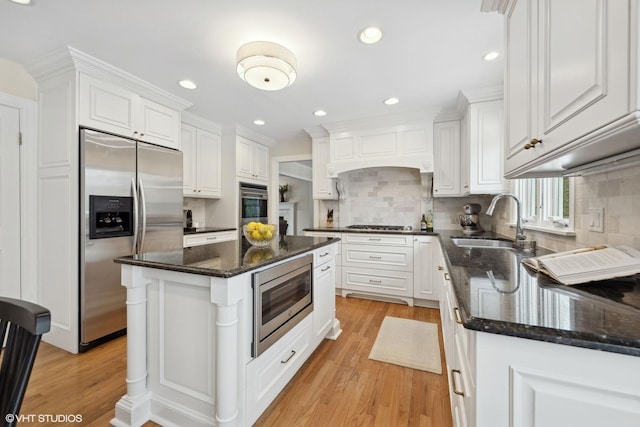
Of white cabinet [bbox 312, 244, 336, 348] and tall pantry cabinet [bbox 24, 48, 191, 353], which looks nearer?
white cabinet [bbox 312, 244, 336, 348]

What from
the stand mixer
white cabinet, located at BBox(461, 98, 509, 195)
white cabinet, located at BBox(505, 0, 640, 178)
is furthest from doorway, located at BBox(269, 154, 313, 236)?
white cabinet, located at BBox(505, 0, 640, 178)

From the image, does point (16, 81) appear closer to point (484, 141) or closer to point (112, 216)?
point (112, 216)

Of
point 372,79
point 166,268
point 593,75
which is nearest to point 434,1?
point 372,79

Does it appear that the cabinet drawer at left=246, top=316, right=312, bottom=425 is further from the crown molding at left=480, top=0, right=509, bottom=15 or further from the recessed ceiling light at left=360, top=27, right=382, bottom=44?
the crown molding at left=480, top=0, right=509, bottom=15

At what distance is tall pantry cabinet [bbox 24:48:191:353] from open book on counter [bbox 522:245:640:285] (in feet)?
10.3

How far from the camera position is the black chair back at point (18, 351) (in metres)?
0.65

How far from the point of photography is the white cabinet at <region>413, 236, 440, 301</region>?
3.11 meters

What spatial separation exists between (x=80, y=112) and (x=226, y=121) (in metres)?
1.79

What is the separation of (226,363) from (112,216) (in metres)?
1.94

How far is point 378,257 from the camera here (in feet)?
11.0

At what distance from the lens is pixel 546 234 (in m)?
1.88

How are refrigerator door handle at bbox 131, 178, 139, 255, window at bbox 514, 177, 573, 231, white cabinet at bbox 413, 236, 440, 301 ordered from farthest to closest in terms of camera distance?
white cabinet at bbox 413, 236, 440, 301, refrigerator door handle at bbox 131, 178, 139, 255, window at bbox 514, 177, 573, 231

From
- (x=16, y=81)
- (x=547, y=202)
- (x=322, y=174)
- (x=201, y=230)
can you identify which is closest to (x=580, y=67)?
(x=547, y=202)

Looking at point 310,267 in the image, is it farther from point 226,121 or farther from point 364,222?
point 226,121
